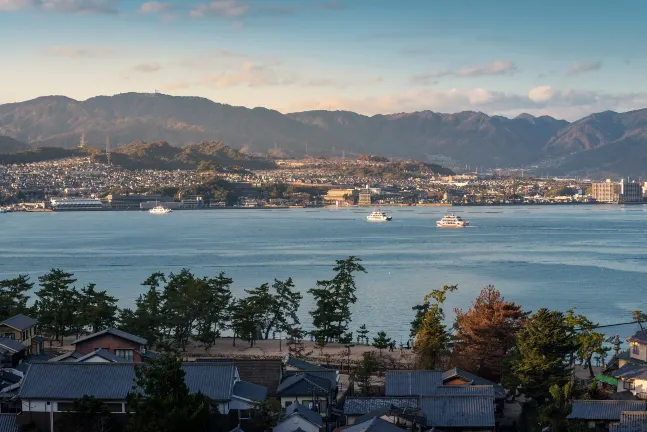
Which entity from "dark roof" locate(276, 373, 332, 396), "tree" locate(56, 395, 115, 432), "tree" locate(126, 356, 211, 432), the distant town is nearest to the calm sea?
"dark roof" locate(276, 373, 332, 396)

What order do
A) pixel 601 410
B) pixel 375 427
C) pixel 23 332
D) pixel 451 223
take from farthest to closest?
pixel 451 223
pixel 23 332
pixel 601 410
pixel 375 427

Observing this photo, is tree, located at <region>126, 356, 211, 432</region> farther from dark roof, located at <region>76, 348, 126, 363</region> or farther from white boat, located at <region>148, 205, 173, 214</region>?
white boat, located at <region>148, 205, 173, 214</region>

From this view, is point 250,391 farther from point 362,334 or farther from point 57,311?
point 362,334

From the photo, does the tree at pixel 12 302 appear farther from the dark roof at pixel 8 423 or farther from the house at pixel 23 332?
the dark roof at pixel 8 423

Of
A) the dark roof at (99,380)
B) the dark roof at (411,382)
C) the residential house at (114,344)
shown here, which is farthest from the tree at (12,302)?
the dark roof at (411,382)

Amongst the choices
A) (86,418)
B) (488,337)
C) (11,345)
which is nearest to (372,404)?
(86,418)

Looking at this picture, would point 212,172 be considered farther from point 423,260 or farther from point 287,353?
point 287,353
